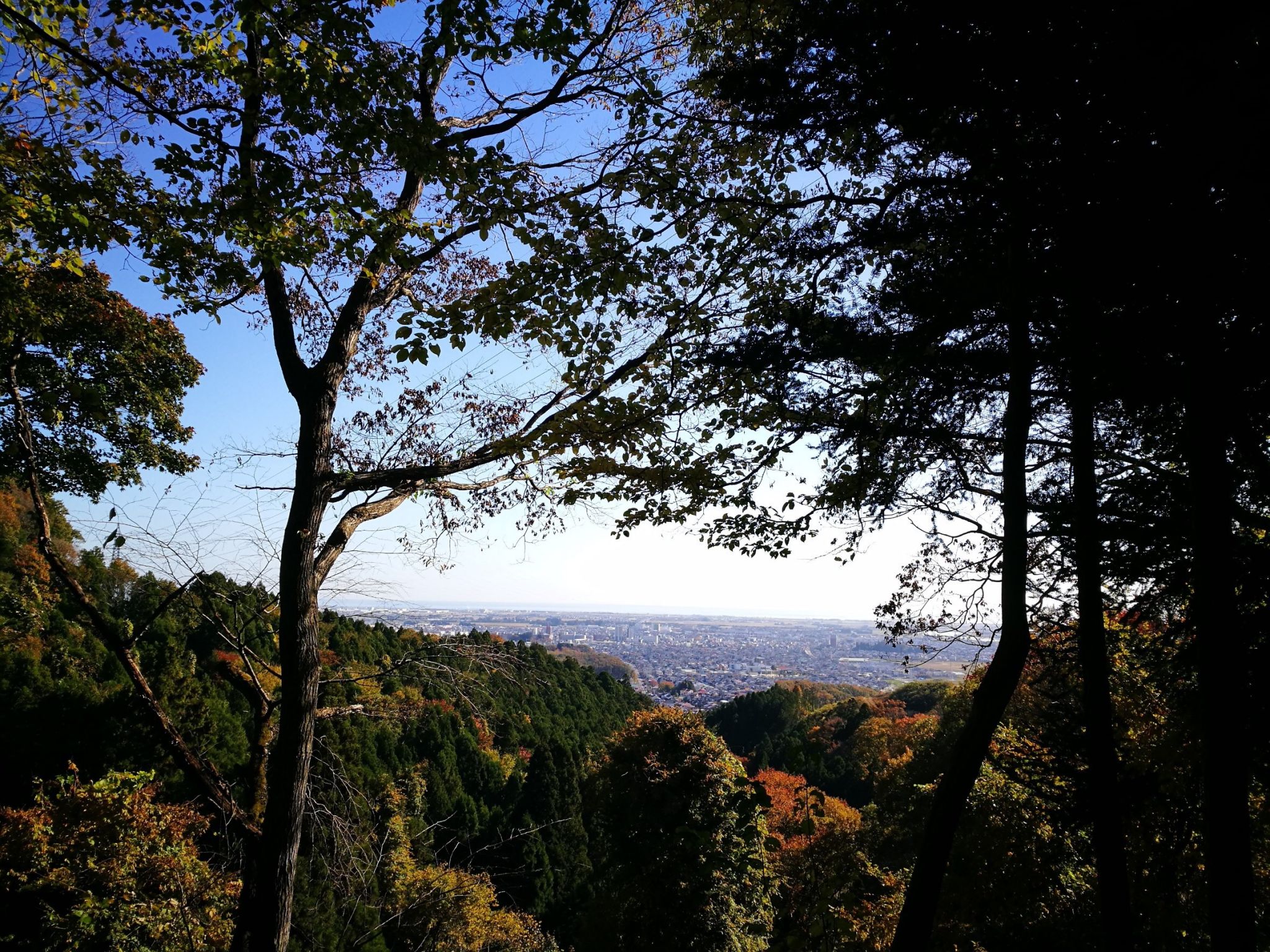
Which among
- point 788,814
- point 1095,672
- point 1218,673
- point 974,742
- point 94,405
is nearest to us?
point 1218,673

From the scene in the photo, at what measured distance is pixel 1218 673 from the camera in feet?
9.70

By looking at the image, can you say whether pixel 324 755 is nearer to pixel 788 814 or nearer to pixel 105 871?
pixel 788 814

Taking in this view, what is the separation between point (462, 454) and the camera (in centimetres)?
423

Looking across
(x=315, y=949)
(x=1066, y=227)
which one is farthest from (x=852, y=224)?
(x=315, y=949)

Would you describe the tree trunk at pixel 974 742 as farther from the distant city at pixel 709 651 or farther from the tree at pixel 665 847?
the tree at pixel 665 847

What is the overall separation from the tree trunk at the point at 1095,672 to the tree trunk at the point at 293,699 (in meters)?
4.59

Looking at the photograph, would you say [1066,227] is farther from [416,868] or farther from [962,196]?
[416,868]

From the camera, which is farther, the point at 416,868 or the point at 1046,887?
the point at 416,868

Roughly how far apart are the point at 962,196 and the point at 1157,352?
1828 mm

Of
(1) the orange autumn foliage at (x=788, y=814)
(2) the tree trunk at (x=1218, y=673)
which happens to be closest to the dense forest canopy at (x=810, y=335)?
(2) the tree trunk at (x=1218, y=673)

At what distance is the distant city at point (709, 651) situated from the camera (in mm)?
12912

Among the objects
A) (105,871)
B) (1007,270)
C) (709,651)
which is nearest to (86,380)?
(105,871)

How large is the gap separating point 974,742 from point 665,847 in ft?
32.3

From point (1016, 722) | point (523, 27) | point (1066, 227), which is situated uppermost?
point (523, 27)
